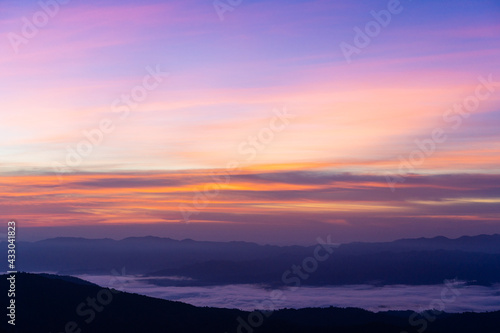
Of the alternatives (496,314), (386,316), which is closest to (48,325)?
(386,316)

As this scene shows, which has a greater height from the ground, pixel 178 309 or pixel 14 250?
pixel 14 250

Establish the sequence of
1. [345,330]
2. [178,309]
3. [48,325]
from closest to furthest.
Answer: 1. [48,325]
2. [345,330]
3. [178,309]

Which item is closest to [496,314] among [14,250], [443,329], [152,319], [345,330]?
[443,329]

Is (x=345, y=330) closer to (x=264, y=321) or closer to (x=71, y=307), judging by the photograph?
(x=264, y=321)

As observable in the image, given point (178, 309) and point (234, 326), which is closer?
point (234, 326)

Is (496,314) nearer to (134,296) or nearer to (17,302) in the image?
(134,296)

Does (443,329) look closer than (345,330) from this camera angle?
No

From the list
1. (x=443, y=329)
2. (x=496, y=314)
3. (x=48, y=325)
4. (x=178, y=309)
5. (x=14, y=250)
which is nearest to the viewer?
(x=14, y=250)

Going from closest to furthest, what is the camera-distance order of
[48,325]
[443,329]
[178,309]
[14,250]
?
[14,250]
[48,325]
[178,309]
[443,329]

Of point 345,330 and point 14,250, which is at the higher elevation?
point 14,250

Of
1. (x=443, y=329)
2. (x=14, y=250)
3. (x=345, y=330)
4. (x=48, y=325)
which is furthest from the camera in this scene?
(x=443, y=329)
